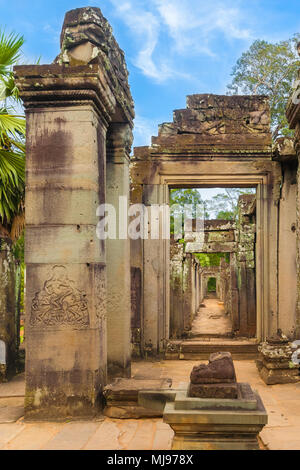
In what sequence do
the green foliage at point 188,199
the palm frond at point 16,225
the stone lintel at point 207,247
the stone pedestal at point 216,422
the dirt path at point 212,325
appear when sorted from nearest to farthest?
the stone pedestal at point 216,422
the palm frond at point 16,225
the dirt path at point 212,325
the stone lintel at point 207,247
the green foliage at point 188,199

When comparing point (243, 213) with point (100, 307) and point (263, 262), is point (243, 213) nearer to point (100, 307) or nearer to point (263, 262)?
point (263, 262)

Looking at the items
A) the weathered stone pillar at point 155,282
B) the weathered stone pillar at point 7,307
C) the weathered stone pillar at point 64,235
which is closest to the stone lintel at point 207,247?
the weathered stone pillar at point 155,282

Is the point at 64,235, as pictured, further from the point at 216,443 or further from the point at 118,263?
the point at 216,443

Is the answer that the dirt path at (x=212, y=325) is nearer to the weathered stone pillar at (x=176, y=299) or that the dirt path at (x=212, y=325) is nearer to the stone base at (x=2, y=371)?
the weathered stone pillar at (x=176, y=299)

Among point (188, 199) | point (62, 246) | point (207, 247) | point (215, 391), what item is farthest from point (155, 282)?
point (188, 199)

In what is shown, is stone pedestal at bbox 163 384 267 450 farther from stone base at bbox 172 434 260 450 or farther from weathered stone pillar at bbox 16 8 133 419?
weathered stone pillar at bbox 16 8 133 419

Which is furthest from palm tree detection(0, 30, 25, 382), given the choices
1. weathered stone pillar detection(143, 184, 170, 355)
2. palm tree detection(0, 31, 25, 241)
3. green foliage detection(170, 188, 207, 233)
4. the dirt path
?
green foliage detection(170, 188, 207, 233)

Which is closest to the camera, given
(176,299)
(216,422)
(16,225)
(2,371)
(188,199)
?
(216,422)

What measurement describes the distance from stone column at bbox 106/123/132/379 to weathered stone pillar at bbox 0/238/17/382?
173 centimetres

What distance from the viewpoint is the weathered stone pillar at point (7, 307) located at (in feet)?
21.5

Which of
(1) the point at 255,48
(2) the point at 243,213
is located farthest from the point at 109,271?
(1) the point at 255,48

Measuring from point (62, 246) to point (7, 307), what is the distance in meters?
2.76

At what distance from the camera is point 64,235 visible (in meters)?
4.38

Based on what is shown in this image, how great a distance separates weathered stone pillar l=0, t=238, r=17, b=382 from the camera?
6.55 metres
